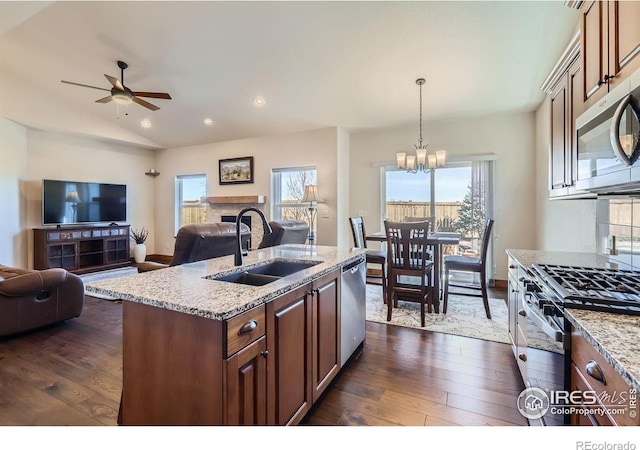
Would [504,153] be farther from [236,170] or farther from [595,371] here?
[236,170]

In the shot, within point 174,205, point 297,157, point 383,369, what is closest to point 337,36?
point 297,157

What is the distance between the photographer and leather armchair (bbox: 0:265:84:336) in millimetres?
2592

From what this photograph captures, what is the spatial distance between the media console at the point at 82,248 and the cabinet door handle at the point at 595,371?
6.99 meters

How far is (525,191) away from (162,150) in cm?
763

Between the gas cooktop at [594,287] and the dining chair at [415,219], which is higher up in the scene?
the dining chair at [415,219]

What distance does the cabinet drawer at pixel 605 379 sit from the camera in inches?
27.5

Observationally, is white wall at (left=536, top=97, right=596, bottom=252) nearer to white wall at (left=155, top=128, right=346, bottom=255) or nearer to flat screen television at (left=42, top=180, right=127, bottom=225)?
white wall at (left=155, top=128, right=346, bottom=255)

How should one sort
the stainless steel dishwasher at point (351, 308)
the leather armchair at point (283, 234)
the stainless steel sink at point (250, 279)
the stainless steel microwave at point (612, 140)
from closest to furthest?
the stainless steel microwave at point (612, 140)
the stainless steel sink at point (250, 279)
the stainless steel dishwasher at point (351, 308)
the leather armchair at point (283, 234)

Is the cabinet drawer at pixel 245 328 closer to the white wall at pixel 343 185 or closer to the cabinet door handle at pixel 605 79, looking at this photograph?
the cabinet door handle at pixel 605 79

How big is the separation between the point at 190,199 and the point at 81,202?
2.02 meters

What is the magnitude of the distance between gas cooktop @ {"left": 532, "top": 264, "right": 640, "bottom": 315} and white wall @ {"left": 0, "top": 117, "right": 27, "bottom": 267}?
7117mm

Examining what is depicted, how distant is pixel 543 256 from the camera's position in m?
2.12

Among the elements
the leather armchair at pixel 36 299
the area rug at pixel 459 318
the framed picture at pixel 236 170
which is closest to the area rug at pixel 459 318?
the area rug at pixel 459 318
